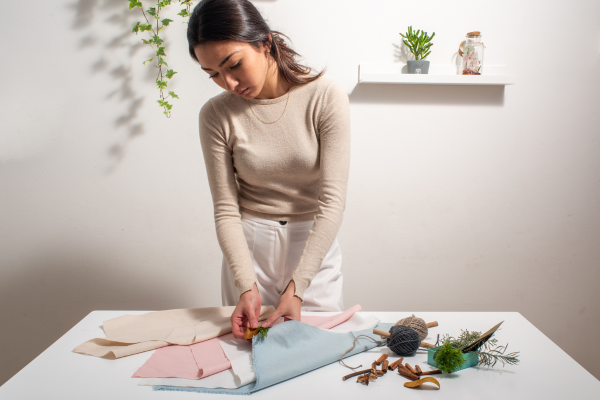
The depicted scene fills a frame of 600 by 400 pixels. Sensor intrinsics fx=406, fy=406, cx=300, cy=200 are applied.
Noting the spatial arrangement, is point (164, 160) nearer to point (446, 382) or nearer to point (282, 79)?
point (282, 79)

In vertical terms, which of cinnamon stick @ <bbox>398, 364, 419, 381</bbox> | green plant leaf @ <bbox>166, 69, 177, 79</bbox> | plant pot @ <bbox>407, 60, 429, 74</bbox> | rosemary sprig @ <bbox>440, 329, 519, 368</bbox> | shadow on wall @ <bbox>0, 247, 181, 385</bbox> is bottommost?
shadow on wall @ <bbox>0, 247, 181, 385</bbox>

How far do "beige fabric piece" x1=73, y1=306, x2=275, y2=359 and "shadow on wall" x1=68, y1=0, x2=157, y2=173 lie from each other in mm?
1098

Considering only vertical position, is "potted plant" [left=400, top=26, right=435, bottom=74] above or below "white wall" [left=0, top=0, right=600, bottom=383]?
above

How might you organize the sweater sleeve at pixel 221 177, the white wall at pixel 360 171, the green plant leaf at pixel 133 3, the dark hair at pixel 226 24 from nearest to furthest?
the dark hair at pixel 226 24
the sweater sleeve at pixel 221 177
the green plant leaf at pixel 133 3
the white wall at pixel 360 171

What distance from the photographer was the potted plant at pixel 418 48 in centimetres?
173

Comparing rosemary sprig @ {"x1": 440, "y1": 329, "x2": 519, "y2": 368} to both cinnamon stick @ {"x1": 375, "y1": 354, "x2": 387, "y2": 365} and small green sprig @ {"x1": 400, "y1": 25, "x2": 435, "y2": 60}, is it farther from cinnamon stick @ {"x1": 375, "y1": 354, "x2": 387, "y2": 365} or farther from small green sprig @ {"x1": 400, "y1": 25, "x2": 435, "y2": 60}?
small green sprig @ {"x1": 400, "y1": 25, "x2": 435, "y2": 60}

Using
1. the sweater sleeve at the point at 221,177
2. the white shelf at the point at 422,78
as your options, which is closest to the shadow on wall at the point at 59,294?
the sweater sleeve at the point at 221,177

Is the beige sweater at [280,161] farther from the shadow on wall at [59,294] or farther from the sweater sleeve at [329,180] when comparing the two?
the shadow on wall at [59,294]

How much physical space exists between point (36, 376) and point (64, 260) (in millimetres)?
1351

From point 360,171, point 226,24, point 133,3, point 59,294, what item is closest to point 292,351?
point 226,24

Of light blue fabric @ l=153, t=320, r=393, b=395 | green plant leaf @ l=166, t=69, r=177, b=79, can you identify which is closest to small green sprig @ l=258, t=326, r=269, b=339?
light blue fabric @ l=153, t=320, r=393, b=395

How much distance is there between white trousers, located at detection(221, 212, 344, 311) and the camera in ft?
3.86

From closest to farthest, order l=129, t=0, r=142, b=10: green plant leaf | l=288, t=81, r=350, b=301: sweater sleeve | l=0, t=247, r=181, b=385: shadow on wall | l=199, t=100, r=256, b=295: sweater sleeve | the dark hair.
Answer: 1. the dark hair
2. l=288, t=81, r=350, b=301: sweater sleeve
3. l=199, t=100, r=256, b=295: sweater sleeve
4. l=129, t=0, r=142, b=10: green plant leaf
5. l=0, t=247, r=181, b=385: shadow on wall

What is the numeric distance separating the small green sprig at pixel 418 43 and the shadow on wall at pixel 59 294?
62.3 inches
